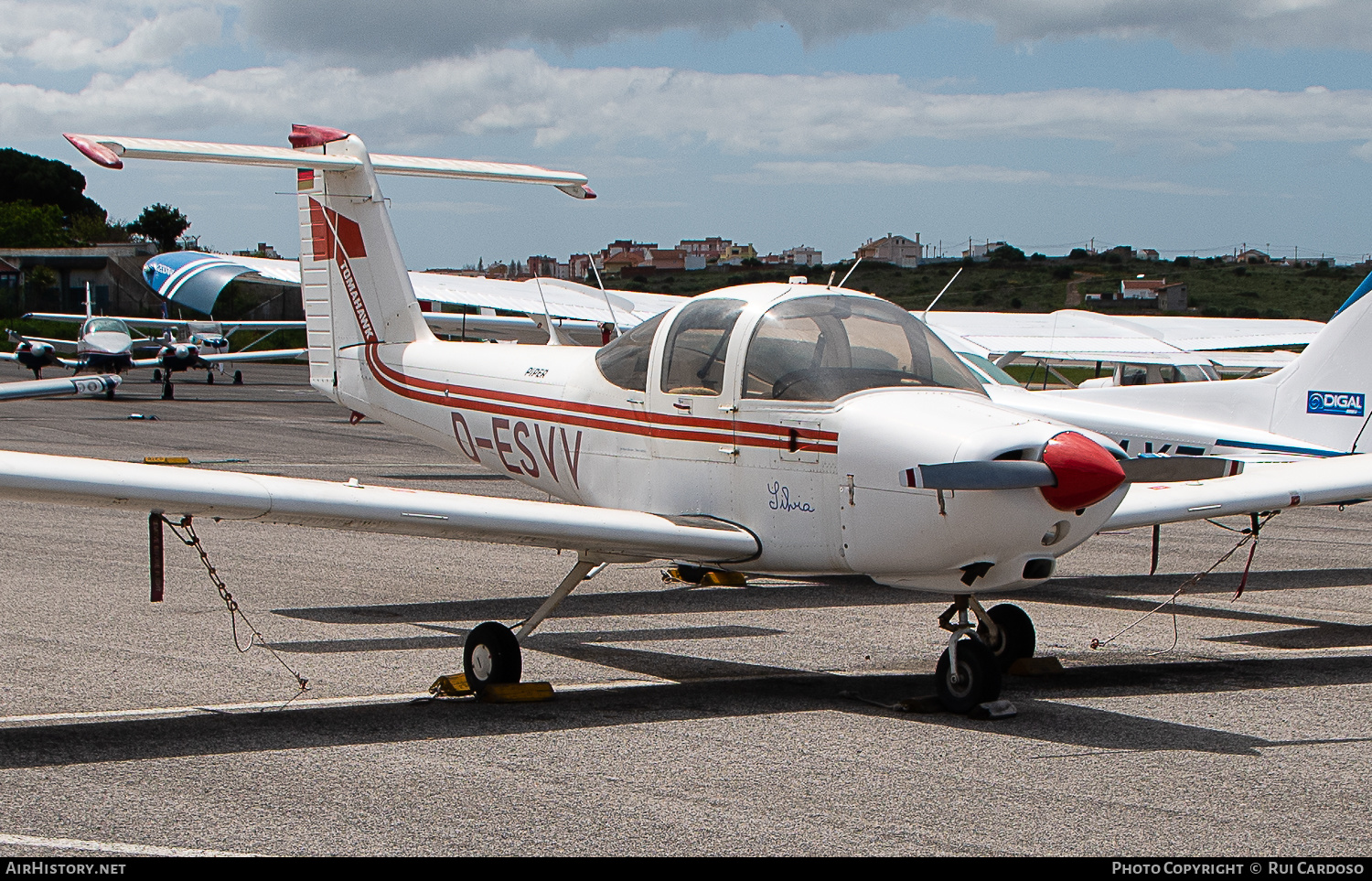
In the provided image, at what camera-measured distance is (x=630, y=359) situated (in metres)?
8.12

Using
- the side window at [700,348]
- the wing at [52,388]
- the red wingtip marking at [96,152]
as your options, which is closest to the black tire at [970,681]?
the side window at [700,348]

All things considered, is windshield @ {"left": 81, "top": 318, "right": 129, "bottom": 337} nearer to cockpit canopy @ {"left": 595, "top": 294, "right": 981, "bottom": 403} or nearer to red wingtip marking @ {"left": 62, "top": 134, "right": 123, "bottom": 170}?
red wingtip marking @ {"left": 62, "top": 134, "right": 123, "bottom": 170}

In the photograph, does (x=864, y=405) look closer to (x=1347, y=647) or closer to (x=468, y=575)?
(x=1347, y=647)

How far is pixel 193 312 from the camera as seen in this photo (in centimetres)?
8181

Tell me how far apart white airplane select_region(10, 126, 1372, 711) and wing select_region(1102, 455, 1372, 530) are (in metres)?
0.02

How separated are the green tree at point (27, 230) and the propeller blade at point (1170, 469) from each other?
111749 millimetres

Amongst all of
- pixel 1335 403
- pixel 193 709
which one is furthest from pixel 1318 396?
pixel 193 709

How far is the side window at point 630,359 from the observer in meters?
8.01

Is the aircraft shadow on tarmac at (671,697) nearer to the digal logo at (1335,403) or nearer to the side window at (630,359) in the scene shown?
the side window at (630,359)

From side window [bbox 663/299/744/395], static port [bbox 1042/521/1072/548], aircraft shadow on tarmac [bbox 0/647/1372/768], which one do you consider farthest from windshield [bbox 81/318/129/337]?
static port [bbox 1042/521/1072/548]

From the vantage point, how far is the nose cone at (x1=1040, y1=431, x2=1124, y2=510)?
617 cm

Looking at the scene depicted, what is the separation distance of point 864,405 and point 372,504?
2396 millimetres

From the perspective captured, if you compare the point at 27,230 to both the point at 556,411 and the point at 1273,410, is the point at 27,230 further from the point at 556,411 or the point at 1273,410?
the point at 556,411

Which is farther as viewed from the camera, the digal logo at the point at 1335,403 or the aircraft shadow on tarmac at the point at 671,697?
the digal logo at the point at 1335,403
